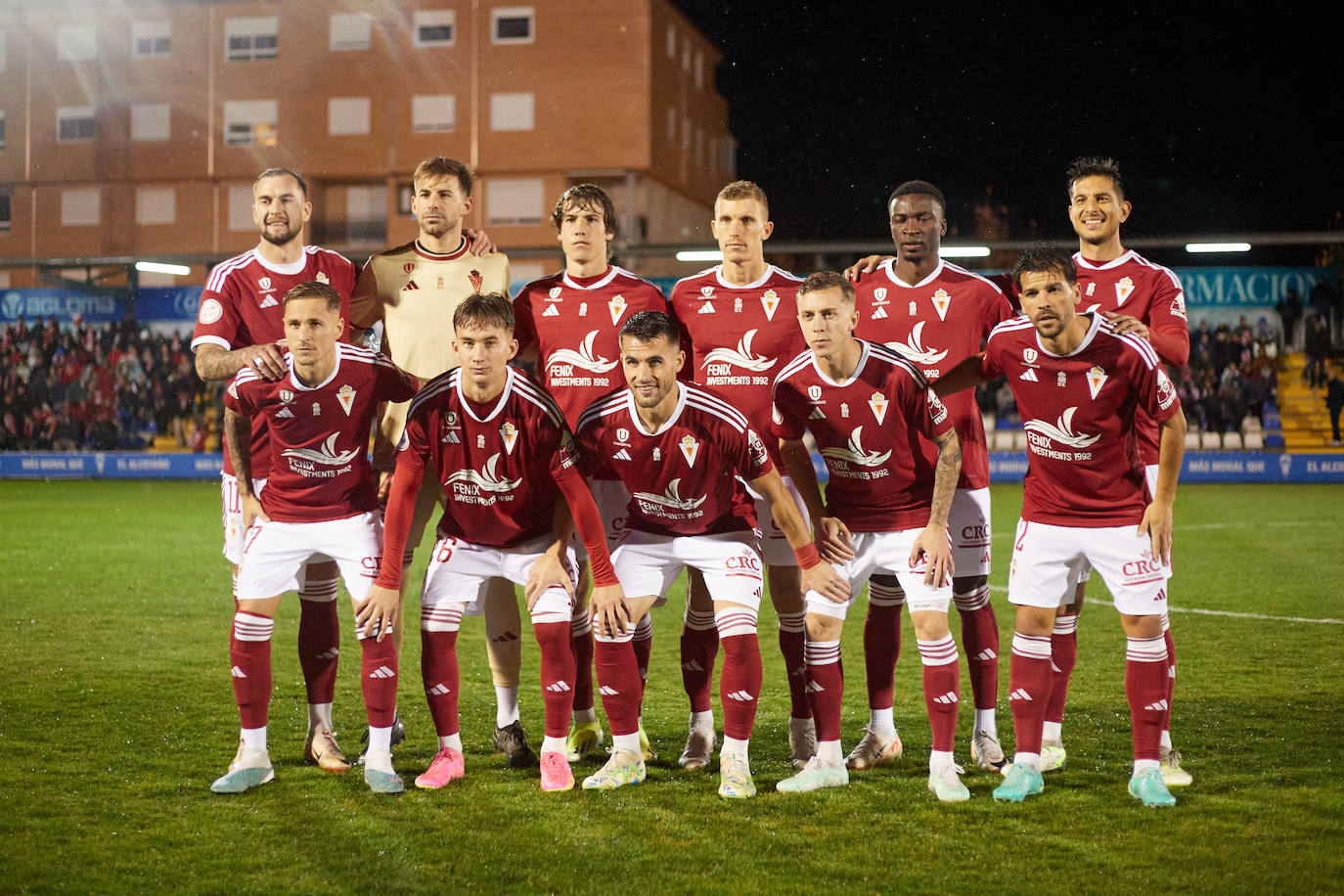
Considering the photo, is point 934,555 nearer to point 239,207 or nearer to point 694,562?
point 694,562

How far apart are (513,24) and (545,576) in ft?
122

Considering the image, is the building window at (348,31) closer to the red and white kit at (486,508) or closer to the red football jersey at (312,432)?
the red football jersey at (312,432)

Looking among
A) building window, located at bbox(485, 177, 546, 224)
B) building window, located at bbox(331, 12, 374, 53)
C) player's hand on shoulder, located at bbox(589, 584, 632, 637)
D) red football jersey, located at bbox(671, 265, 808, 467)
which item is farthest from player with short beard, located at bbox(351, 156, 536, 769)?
building window, located at bbox(331, 12, 374, 53)

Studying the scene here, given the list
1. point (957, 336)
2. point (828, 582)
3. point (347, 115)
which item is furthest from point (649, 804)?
point (347, 115)

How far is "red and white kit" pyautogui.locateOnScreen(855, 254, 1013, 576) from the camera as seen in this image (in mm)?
5062

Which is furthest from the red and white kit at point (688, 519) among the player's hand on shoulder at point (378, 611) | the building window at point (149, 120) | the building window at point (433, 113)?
the building window at point (149, 120)

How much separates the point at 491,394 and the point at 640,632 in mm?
1275

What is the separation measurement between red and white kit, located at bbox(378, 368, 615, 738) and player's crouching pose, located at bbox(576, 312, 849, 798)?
17 centimetres

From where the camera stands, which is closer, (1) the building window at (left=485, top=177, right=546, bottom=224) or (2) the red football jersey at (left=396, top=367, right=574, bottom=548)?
(2) the red football jersey at (left=396, top=367, right=574, bottom=548)

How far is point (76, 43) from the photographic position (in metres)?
42.1

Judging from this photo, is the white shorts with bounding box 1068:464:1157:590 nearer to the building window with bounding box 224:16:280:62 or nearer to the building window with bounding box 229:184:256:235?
the building window with bounding box 229:184:256:235

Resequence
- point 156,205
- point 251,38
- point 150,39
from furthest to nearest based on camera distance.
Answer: point 156,205 < point 150,39 < point 251,38

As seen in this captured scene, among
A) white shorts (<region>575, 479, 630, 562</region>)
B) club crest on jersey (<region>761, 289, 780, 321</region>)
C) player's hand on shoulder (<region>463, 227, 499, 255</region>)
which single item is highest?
player's hand on shoulder (<region>463, 227, 499, 255</region>)

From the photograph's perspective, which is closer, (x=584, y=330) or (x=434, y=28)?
(x=584, y=330)
